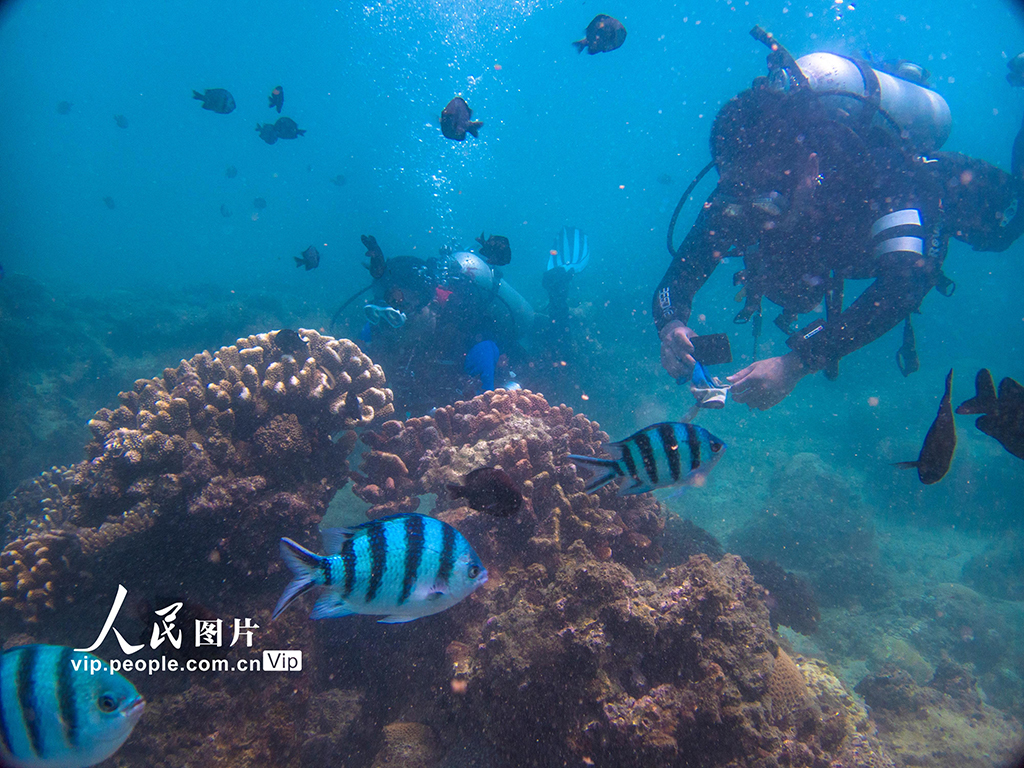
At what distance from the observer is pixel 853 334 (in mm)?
4992

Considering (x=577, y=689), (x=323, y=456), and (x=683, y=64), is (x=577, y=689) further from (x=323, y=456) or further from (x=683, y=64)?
(x=683, y=64)

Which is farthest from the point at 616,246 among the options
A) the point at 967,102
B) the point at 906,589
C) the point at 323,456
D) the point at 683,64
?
the point at 323,456

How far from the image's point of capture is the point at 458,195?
102 m

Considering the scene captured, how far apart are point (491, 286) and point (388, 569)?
8.18m

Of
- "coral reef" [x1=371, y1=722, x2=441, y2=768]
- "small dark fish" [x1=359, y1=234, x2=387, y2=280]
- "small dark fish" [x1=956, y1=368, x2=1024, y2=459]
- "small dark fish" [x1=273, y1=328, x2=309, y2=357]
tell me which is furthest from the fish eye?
"small dark fish" [x1=359, y1=234, x2=387, y2=280]

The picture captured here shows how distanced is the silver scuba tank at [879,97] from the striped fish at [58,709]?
9.03 meters

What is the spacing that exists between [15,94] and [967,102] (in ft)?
638

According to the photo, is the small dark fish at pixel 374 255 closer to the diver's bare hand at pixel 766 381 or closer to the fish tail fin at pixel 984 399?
the diver's bare hand at pixel 766 381

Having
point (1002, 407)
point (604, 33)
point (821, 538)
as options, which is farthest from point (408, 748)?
point (821, 538)

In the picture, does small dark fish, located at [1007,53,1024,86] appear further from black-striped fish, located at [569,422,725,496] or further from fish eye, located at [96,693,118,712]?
fish eye, located at [96,693,118,712]

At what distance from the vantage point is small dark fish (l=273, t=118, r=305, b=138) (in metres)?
8.56

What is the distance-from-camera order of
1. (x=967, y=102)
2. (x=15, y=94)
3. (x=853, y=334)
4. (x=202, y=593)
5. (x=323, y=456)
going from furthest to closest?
1. (x=15, y=94)
2. (x=967, y=102)
3. (x=853, y=334)
4. (x=323, y=456)
5. (x=202, y=593)

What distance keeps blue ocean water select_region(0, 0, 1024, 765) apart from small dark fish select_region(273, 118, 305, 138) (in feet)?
14.0

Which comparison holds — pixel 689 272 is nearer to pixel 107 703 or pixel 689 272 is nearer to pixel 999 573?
pixel 107 703
